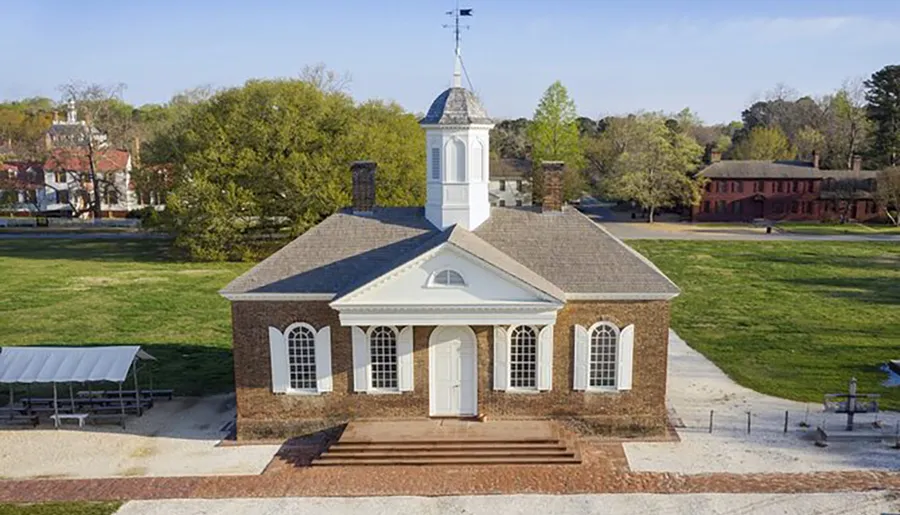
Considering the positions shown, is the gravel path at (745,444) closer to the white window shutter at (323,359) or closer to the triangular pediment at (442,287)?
the triangular pediment at (442,287)

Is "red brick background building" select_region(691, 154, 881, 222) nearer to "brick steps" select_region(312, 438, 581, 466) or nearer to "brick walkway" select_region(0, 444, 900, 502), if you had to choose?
"brick walkway" select_region(0, 444, 900, 502)

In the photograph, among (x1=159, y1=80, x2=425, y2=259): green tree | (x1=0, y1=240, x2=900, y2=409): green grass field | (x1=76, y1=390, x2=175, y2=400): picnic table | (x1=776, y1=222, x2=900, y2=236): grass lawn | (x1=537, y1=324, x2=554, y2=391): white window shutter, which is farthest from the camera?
(x1=776, y1=222, x2=900, y2=236): grass lawn

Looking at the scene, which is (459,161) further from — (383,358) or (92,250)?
(92,250)

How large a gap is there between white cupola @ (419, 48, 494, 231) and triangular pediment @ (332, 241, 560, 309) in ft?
9.43

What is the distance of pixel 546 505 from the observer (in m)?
14.9

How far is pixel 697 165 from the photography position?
71.7 meters

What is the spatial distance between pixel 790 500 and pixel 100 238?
57861 millimetres

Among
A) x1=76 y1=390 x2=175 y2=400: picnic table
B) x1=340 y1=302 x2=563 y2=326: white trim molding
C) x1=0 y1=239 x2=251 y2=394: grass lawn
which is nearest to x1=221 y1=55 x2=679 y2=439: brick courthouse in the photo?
x1=340 y1=302 x2=563 y2=326: white trim molding

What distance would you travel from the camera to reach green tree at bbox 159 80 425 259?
46.1 meters

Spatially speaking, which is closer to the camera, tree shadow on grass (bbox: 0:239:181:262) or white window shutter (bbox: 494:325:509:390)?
white window shutter (bbox: 494:325:509:390)

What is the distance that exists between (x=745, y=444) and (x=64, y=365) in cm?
1716

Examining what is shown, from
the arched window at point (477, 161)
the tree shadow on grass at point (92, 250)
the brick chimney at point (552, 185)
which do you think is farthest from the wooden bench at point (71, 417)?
the tree shadow on grass at point (92, 250)

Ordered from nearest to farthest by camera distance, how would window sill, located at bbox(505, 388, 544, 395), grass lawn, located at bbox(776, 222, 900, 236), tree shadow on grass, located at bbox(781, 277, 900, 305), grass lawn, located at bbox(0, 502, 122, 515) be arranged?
grass lawn, located at bbox(0, 502, 122, 515) < window sill, located at bbox(505, 388, 544, 395) < tree shadow on grass, located at bbox(781, 277, 900, 305) < grass lawn, located at bbox(776, 222, 900, 236)

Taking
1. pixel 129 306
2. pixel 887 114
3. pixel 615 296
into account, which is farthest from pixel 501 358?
pixel 887 114
